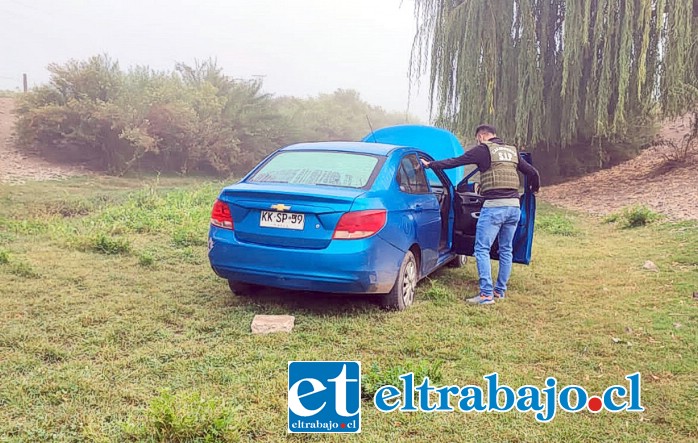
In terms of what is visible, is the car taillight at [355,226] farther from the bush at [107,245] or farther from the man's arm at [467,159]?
the bush at [107,245]

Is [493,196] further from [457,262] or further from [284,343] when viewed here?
[284,343]

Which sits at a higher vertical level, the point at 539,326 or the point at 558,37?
the point at 558,37

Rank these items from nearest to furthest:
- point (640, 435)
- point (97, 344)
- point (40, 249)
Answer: point (640, 435)
point (97, 344)
point (40, 249)

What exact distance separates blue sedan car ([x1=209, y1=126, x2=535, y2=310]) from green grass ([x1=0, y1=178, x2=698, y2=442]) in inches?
14.1

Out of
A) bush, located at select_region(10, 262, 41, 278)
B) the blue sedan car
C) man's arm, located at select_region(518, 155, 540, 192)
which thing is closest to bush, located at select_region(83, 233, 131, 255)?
bush, located at select_region(10, 262, 41, 278)

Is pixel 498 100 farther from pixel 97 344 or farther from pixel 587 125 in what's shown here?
pixel 97 344

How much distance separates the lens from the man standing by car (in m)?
5.34

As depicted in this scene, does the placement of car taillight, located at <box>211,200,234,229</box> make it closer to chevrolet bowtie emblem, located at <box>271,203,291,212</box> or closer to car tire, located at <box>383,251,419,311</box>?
chevrolet bowtie emblem, located at <box>271,203,291,212</box>

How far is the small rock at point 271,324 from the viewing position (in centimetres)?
425

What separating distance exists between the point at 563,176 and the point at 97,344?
14.6 m

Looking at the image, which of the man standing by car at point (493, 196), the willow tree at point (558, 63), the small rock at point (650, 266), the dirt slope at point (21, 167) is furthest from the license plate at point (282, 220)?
the dirt slope at point (21, 167)

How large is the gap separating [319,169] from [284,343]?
1667mm

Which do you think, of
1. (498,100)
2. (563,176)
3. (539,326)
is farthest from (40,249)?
(563,176)

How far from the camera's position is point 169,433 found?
8.65ft
